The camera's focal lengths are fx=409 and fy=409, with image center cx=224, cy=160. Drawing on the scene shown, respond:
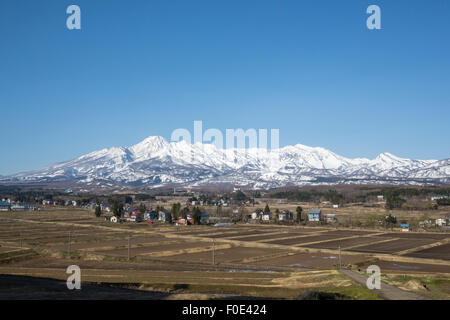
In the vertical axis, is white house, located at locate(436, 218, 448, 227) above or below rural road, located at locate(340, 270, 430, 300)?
below

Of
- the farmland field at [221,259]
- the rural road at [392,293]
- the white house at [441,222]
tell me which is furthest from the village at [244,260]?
the rural road at [392,293]

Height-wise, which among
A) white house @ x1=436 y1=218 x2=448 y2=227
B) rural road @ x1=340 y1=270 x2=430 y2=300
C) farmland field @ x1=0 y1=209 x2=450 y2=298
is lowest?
white house @ x1=436 y1=218 x2=448 y2=227

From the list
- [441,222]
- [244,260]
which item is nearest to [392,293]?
[244,260]

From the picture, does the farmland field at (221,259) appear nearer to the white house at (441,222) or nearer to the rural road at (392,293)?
the rural road at (392,293)

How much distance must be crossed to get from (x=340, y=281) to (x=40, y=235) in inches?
1874

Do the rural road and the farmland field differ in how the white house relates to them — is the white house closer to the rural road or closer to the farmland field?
the farmland field

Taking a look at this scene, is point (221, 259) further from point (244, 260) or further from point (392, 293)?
point (392, 293)

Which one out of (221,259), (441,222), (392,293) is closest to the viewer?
(392,293)

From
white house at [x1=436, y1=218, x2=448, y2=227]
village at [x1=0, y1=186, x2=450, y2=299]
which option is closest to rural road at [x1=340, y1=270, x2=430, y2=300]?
village at [x1=0, y1=186, x2=450, y2=299]
